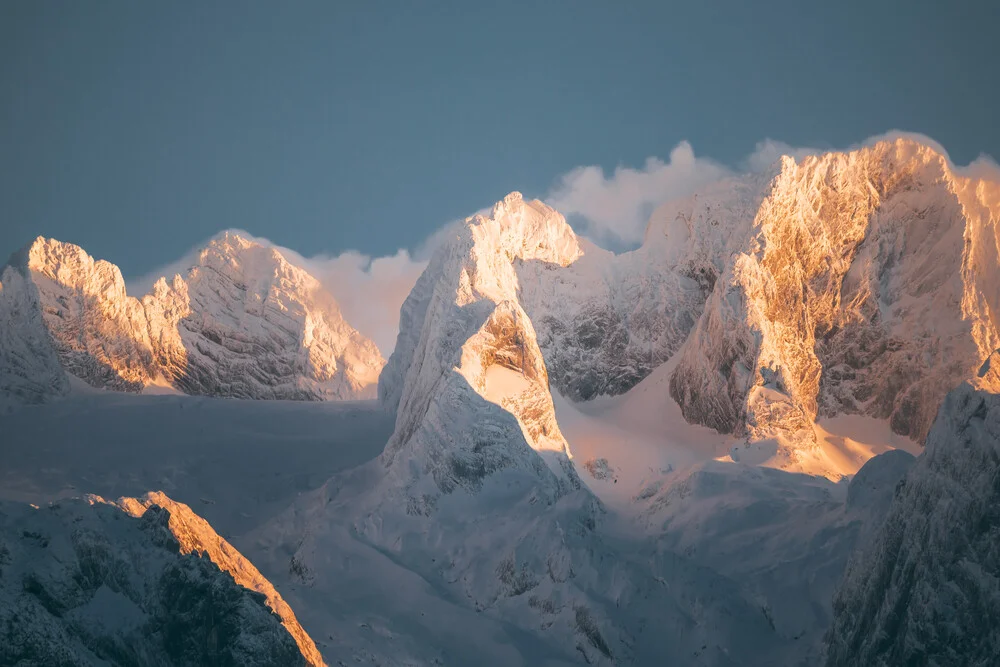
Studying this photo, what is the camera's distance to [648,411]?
314 ft

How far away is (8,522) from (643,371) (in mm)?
72295

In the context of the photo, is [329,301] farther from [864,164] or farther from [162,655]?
[162,655]

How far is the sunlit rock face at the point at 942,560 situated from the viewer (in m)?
37.5

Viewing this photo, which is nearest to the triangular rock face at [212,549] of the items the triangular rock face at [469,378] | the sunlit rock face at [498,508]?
the sunlit rock face at [498,508]

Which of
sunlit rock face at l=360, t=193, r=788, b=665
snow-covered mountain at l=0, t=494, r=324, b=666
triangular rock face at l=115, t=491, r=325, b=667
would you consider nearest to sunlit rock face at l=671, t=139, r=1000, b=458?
sunlit rock face at l=360, t=193, r=788, b=665

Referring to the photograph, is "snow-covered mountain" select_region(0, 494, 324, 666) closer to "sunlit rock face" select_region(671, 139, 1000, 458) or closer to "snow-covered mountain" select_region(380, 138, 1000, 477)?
"snow-covered mountain" select_region(380, 138, 1000, 477)

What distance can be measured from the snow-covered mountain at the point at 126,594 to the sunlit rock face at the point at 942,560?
70.5ft

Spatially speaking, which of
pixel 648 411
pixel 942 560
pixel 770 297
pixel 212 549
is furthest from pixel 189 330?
pixel 942 560

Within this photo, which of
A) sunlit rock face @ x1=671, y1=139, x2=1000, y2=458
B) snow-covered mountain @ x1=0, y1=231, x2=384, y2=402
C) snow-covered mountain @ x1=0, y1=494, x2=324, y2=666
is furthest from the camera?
sunlit rock face @ x1=671, y1=139, x2=1000, y2=458

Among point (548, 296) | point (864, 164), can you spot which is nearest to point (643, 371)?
point (548, 296)

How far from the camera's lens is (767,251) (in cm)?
9175

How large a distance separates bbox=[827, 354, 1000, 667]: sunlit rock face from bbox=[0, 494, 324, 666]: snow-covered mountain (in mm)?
21474

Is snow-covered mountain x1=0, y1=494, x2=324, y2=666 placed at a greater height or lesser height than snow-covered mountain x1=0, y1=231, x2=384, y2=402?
lesser

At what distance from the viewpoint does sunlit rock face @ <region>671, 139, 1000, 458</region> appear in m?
88.1
